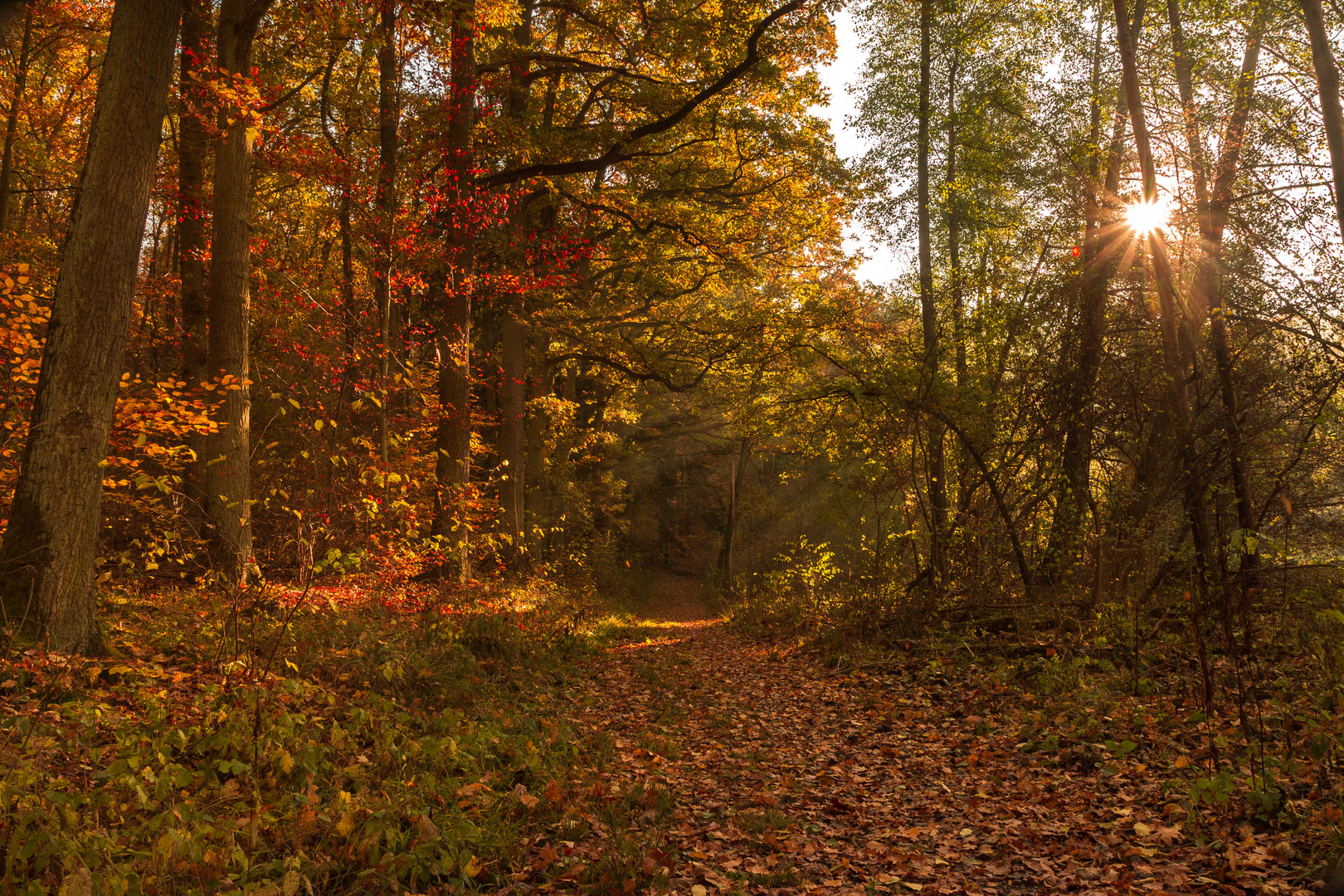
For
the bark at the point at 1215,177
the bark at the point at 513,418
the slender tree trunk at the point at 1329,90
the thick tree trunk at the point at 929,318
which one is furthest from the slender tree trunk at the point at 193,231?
the bark at the point at 1215,177

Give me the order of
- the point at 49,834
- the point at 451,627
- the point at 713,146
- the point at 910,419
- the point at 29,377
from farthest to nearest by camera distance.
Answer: the point at 713,146 → the point at 910,419 → the point at 451,627 → the point at 29,377 → the point at 49,834

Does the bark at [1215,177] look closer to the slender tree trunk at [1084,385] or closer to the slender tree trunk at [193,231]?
the slender tree trunk at [1084,385]

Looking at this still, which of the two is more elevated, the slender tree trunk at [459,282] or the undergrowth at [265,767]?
the slender tree trunk at [459,282]

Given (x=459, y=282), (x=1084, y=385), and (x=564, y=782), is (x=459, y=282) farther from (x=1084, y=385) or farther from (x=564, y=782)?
(x=1084, y=385)

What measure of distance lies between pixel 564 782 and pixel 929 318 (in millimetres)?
12383

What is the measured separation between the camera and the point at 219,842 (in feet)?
10.9

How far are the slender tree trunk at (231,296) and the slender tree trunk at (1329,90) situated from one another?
34.5 ft

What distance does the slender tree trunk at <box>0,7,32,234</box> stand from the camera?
12.6m

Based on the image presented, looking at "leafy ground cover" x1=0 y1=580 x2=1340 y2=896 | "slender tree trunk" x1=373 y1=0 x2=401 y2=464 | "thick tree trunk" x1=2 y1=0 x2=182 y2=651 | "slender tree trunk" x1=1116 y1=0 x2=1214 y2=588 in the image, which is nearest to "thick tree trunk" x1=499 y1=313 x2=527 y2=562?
"slender tree trunk" x1=373 y1=0 x2=401 y2=464

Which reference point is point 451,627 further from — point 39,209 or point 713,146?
point 39,209

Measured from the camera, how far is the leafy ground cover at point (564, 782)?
343cm

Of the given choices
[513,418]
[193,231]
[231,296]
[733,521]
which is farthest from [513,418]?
[733,521]

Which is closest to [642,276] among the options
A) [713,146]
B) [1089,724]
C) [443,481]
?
[713,146]

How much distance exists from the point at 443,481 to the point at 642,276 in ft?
24.9
